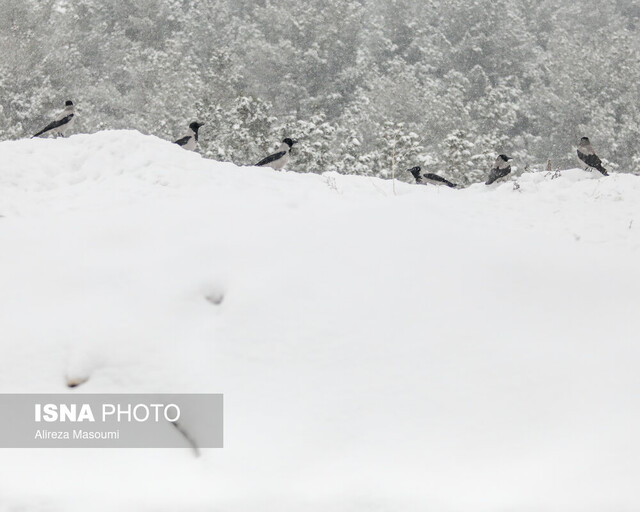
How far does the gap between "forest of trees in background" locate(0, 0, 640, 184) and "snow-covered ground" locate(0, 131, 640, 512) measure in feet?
66.9

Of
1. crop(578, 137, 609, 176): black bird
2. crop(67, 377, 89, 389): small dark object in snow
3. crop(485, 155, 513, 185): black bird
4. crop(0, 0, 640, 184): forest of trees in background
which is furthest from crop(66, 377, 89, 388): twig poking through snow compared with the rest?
crop(0, 0, 640, 184): forest of trees in background

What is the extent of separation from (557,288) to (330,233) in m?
2.15

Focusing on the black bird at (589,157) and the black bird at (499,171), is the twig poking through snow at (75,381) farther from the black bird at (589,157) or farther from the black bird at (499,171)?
the black bird at (589,157)

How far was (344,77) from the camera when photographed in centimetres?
4872

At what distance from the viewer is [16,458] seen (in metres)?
5.34

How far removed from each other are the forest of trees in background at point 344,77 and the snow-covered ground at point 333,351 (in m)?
20.4

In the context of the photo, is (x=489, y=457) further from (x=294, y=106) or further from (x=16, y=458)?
(x=294, y=106)

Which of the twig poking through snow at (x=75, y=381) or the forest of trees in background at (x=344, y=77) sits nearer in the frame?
the twig poking through snow at (x=75, y=381)

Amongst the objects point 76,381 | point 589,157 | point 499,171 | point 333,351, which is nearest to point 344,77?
point 589,157

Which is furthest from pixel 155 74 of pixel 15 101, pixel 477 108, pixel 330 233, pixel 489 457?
pixel 489 457

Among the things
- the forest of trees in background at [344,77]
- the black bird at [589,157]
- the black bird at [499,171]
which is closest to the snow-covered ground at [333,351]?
the black bird at [499,171]

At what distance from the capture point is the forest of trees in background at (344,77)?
106ft

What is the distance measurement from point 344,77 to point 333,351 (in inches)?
1749

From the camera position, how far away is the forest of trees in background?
32.4m
